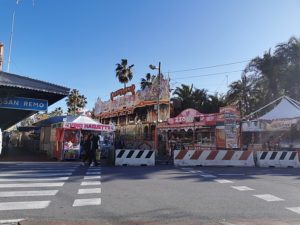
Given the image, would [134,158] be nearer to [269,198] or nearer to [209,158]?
[209,158]

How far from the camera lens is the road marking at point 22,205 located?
311 inches

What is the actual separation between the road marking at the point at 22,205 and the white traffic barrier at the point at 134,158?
10.5m

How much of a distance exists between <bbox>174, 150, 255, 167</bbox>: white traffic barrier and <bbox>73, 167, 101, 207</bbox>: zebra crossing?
6880mm

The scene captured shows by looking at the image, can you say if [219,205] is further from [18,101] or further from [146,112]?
[146,112]

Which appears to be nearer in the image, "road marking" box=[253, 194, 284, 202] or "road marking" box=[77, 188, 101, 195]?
"road marking" box=[253, 194, 284, 202]

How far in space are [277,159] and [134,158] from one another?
7.83 meters

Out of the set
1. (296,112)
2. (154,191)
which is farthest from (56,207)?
(296,112)

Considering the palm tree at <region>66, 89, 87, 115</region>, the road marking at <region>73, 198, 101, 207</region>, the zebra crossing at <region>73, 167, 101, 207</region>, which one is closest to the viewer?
the road marking at <region>73, 198, 101, 207</region>

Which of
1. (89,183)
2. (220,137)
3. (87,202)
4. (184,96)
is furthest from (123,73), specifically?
(87,202)

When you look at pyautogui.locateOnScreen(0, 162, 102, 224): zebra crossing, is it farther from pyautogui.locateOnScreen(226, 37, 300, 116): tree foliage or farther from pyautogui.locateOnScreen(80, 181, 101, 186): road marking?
pyautogui.locateOnScreen(226, 37, 300, 116): tree foliage

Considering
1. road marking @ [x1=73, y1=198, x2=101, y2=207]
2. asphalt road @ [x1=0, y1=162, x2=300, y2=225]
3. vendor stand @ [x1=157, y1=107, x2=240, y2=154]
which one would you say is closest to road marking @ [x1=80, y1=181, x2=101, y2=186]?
asphalt road @ [x1=0, y1=162, x2=300, y2=225]

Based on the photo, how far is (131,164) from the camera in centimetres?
1919

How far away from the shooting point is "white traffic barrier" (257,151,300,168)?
2022cm

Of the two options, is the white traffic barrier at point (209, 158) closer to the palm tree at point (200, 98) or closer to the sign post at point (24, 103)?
the sign post at point (24, 103)
